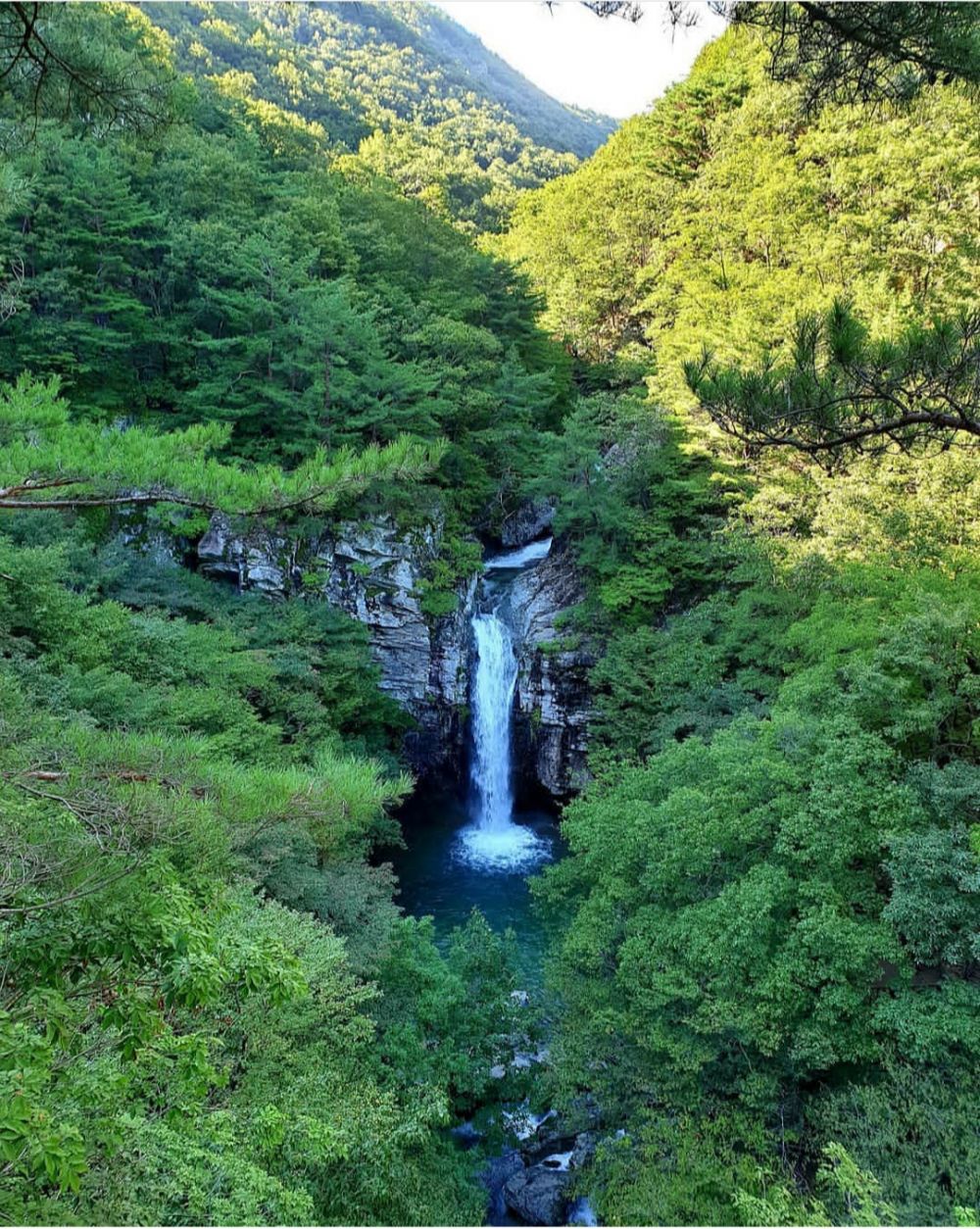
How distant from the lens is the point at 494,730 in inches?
624

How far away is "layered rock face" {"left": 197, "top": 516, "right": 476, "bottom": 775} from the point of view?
13938 millimetres

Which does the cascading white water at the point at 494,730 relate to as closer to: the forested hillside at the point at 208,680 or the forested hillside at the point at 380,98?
the forested hillside at the point at 208,680

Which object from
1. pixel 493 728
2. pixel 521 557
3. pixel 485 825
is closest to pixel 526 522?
pixel 521 557

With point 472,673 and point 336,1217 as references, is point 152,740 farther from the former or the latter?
point 472,673

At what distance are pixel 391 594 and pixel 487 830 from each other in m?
5.82

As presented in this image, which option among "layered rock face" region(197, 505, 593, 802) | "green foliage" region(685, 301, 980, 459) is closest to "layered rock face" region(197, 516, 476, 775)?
"layered rock face" region(197, 505, 593, 802)

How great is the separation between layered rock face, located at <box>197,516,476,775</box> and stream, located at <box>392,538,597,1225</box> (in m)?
0.56

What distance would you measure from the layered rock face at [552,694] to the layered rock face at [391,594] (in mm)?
1421

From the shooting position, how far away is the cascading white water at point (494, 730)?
52.0 feet

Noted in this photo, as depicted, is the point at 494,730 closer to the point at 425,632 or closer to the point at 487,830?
the point at 487,830

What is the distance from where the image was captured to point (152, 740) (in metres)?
4.57

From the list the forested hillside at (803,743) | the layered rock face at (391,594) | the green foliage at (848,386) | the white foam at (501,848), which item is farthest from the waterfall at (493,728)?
the green foliage at (848,386)

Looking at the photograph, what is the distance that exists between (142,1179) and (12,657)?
20.5ft

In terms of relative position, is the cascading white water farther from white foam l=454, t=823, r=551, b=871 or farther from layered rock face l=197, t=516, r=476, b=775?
white foam l=454, t=823, r=551, b=871
